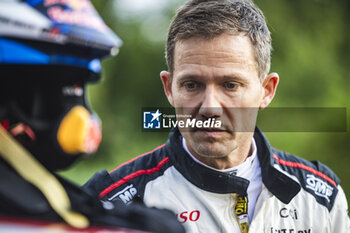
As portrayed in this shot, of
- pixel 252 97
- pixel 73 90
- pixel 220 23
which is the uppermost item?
pixel 220 23

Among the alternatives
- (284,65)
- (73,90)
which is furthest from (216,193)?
(284,65)

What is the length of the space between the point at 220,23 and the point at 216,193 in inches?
18.8

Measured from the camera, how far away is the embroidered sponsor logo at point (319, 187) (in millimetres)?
1346

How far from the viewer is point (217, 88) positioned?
3.77 ft

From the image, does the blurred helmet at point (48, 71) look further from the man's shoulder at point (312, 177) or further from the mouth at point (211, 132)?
the man's shoulder at point (312, 177)

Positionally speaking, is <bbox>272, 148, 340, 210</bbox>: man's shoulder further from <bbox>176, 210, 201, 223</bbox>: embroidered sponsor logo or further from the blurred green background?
the blurred green background

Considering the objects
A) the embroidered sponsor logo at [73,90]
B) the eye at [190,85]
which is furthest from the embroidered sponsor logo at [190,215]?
the embroidered sponsor logo at [73,90]

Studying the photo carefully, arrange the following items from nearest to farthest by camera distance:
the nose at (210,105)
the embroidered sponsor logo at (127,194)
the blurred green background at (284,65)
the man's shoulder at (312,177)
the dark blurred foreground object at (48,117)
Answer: the dark blurred foreground object at (48,117) < the nose at (210,105) < the embroidered sponsor logo at (127,194) < the man's shoulder at (312,177) < the blurred green background at (284,65)

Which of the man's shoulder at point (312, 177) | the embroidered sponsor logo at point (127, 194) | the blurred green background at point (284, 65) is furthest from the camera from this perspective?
the blurred green background at point (284, 65)

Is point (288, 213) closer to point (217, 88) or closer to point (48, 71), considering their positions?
point (217, 88)

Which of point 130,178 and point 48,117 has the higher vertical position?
point 48,117

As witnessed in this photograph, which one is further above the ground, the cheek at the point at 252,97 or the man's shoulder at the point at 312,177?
the cheek at the point at 252,97

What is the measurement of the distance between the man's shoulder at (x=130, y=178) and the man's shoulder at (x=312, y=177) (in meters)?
0.37

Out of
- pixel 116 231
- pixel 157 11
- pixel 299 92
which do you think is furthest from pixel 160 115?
pixel 299 92
